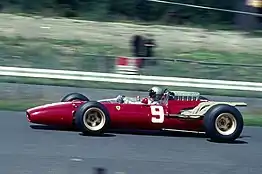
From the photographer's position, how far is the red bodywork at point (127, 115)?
11.6 meters

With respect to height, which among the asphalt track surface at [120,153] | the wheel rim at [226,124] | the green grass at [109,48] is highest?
the green grass at [109,48]

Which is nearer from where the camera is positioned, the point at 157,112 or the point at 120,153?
the point at 120,153

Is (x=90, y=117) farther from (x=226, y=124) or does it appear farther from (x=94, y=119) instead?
(x=226, y=124)

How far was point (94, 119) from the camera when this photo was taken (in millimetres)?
11680

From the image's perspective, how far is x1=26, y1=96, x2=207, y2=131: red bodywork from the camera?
11594 mm

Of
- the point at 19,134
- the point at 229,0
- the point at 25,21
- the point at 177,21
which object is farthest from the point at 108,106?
the point at 229,0

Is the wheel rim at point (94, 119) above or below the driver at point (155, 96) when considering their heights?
below

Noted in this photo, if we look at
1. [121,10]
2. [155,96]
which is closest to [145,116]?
[155,96]

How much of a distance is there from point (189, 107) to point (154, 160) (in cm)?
220

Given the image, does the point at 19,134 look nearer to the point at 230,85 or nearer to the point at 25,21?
the point at 230,85

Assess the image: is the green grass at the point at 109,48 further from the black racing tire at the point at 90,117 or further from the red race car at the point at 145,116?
the black racing tire at the point at 90,117

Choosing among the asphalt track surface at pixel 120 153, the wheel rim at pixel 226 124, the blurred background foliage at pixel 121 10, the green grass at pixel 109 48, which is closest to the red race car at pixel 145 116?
the wheel rim at pixel 226 124

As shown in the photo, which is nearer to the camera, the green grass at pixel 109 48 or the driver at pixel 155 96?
the driver at pixel 155 96

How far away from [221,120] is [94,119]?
71.0 inches
